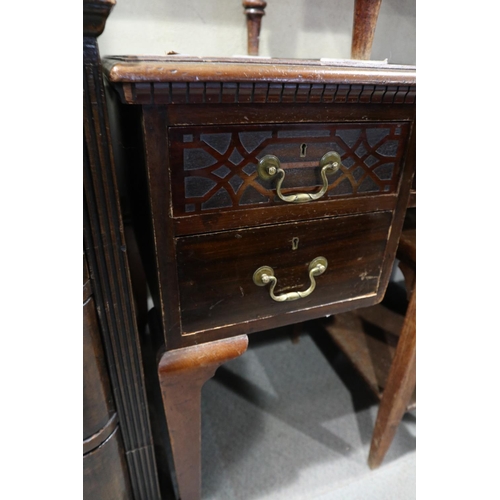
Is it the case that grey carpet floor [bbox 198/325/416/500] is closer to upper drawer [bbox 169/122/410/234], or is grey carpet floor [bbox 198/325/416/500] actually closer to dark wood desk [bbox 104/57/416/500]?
dark wood desk [bbox 104/57/416/500]

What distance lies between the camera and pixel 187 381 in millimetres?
543

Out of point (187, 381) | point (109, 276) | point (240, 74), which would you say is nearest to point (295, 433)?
point (187, 381)

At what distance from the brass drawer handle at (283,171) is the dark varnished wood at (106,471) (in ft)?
1.36

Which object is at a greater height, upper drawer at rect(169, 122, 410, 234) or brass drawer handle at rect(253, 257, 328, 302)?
upper drawer at rect(169, 122, 410, 234)

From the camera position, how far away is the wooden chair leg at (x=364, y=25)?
619 millimetres

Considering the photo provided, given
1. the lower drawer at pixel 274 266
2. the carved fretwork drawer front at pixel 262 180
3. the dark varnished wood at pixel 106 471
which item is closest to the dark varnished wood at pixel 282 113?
the carved fretwork drawer front at pixel 262 180

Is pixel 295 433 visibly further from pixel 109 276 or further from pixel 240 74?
pixel 240 74

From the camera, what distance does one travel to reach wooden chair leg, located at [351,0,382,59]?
619 millimetres

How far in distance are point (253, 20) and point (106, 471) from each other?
812 mm

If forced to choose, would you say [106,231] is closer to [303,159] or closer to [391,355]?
[303,159]

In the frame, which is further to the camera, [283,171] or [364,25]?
[364,25]

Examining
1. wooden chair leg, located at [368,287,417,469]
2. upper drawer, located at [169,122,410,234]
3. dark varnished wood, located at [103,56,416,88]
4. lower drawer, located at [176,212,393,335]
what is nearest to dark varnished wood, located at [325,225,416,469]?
wooden chair leg, located at [368,287,417,469]

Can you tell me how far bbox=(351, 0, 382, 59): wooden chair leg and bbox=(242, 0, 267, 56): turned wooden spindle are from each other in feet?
0.60
